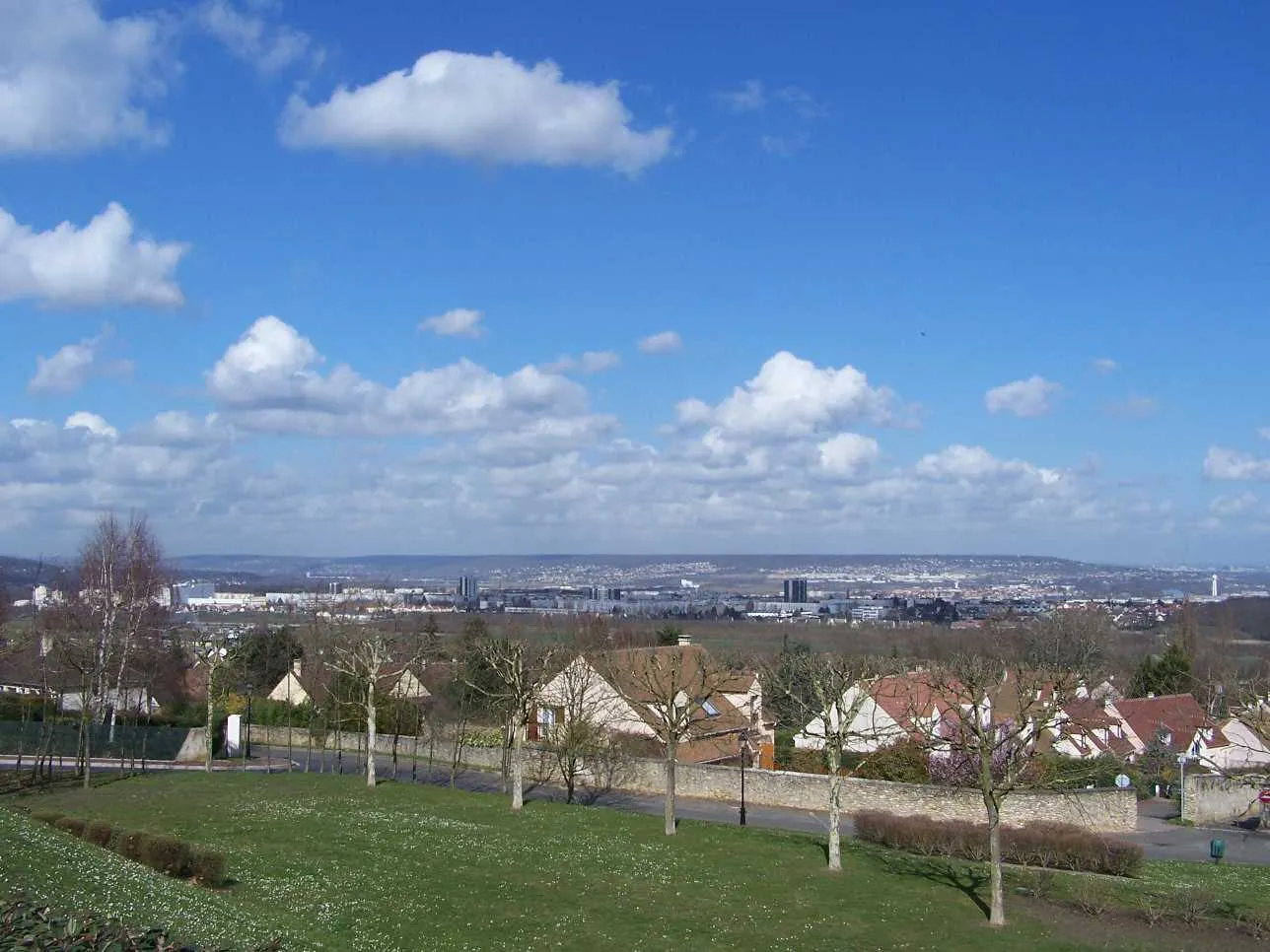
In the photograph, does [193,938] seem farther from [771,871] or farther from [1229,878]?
[1229,878]

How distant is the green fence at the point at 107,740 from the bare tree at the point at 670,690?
18.6 metres

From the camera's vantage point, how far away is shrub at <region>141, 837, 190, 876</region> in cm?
1898

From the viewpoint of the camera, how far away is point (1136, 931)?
18.4 metres

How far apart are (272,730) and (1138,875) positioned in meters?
41.7

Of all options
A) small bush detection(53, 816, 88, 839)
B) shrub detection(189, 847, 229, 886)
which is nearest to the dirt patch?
shrub detection(189, 847, 229, 886)

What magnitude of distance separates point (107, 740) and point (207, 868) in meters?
31.4

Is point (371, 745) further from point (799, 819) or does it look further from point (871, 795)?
point (871, 795)

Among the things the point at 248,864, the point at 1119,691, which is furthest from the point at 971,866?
the point at 1119,691

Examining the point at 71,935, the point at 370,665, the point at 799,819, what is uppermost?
the point at 71,935

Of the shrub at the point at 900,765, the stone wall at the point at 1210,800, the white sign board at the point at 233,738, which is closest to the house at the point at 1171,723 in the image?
the stone wall at the point at 1210,800

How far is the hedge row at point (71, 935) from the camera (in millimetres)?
9039

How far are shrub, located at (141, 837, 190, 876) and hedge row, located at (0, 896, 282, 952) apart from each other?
8625 mm

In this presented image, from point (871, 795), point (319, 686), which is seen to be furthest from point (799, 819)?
point (319, 686)

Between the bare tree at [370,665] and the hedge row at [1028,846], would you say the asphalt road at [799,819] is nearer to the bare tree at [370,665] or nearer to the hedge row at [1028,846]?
the bare tree at [370,665]
